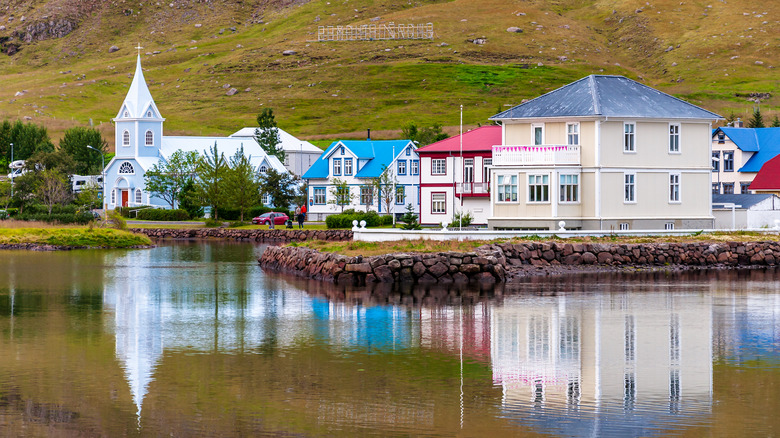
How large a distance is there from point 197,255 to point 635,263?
25.6m

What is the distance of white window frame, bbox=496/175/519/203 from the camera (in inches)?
2092

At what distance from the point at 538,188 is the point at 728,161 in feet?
134

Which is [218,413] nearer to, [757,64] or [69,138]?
[69,138]

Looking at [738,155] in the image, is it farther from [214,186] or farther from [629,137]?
[214,186]

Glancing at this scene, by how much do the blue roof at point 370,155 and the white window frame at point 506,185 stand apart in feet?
126

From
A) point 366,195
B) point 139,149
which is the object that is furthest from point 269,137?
point 366,195

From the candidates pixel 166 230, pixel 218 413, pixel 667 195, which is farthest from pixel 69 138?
pixel 218 413

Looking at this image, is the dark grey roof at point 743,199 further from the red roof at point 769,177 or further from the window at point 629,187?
the red roof at point 769,177

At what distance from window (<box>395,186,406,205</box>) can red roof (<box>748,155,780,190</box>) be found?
1131 inches

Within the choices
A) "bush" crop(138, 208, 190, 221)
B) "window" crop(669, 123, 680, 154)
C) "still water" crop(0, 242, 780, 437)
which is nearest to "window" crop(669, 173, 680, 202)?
"window" crop(669, 123, 680, 154)

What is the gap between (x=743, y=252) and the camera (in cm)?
4747

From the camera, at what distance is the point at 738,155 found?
86.9m

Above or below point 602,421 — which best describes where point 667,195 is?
above

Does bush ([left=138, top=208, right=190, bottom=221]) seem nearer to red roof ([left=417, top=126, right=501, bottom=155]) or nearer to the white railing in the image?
red roof ([left=417, top=126, right=501, bottom=155])
